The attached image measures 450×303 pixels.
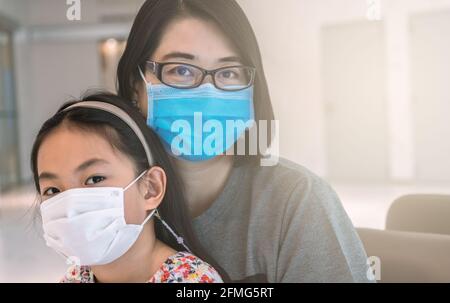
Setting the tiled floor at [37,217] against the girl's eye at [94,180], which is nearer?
the girl's eye at [94,180]

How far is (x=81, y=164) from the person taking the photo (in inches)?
35.8

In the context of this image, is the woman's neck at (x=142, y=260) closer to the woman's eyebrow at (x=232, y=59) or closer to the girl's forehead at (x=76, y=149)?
the girl's forehead at (x=76, y=149)

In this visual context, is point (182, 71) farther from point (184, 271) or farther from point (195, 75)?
point (184, 271)

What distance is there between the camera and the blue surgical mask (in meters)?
0.98

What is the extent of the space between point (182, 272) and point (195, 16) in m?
0.51

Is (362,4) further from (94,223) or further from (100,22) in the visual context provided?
(94,223)

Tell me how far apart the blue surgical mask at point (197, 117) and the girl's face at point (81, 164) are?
113 mm

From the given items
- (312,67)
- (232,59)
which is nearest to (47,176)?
(232,59)

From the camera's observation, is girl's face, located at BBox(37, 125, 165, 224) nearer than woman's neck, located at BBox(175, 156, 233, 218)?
Yes

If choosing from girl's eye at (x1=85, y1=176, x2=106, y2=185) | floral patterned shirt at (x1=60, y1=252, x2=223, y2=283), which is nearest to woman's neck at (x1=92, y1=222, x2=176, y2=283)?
floral patterned shirt at (x1=60, y1=252, x2=223, y2=283)

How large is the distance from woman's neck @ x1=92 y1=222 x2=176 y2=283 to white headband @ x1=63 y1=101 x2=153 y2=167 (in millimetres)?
157

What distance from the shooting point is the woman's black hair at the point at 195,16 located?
0.99 m

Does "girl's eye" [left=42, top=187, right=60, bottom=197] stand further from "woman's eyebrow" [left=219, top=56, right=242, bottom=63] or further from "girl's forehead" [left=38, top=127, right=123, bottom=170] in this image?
"woman's eyebrow" [left=219, top=56, right=242, bottom=63]

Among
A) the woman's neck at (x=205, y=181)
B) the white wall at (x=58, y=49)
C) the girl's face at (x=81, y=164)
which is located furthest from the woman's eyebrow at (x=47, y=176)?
the woman's neck at (x=205, y=181)
